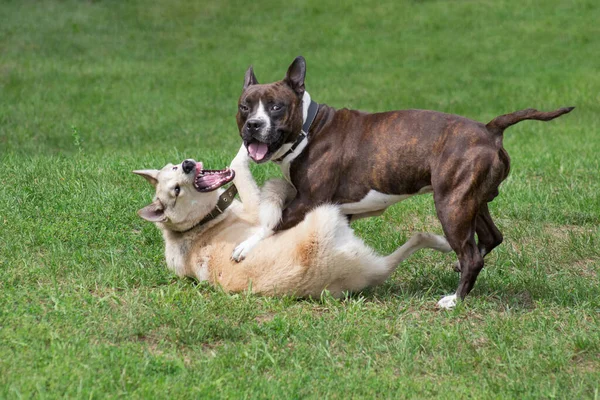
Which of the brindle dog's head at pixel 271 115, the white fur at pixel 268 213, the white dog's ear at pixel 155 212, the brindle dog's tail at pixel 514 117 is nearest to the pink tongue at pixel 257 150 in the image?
the brindle dog's head at pixel 271 115

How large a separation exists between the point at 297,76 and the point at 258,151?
25.1 inches

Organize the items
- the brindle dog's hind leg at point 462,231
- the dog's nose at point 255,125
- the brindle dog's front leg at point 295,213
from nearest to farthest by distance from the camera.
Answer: the brindle dog's hind leg at point 462,231
the dog's nose at point 255,125
the brindle dog's front leg at point 295,213

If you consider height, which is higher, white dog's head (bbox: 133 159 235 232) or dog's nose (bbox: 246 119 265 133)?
dog's nose (bbox: 246 119 265 133)

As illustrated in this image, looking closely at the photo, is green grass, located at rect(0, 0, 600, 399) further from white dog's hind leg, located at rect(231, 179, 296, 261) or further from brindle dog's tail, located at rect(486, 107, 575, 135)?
brindle dog's tail, located at rect(486, 107, 575, 135)

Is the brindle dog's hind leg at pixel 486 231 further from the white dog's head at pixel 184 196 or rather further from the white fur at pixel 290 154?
the white dog's head at pixel 184 196

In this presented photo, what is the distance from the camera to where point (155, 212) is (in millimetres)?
6223

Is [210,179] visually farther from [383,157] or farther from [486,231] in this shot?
[486,231]

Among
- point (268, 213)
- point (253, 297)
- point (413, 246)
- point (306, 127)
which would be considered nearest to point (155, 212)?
point (268, 213)

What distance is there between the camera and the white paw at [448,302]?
5.74 meters

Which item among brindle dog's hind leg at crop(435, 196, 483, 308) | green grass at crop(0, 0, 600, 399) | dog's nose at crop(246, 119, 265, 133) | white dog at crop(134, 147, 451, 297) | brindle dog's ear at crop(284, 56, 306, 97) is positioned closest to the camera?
green grass at crop(0, 0, 600, 399)

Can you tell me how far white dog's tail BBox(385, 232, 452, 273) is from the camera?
605 cm

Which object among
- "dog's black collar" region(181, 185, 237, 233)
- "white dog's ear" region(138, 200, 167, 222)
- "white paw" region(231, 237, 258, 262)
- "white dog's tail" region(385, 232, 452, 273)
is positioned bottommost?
"white dog's tail" region(385, 232, 452, 273)

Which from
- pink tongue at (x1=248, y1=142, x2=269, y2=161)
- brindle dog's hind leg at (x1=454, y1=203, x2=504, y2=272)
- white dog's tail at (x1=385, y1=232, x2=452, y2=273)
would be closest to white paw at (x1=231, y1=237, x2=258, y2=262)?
pink tongue at (x1=248, y1=142, x2=269, y2=161)

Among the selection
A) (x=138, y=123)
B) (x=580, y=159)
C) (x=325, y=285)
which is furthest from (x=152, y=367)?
(x=138, y=123)
